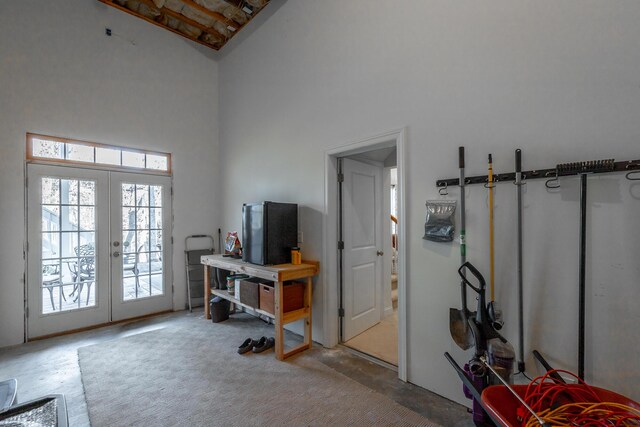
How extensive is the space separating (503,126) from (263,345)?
2.99 meters

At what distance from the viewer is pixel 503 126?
2004 millimetres

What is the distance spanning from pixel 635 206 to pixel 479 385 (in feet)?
4.41

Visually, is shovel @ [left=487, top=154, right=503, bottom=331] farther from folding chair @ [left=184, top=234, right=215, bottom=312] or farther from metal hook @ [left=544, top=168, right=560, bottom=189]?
folding chair @ [left=184, top=234, right=215, bottom=312]

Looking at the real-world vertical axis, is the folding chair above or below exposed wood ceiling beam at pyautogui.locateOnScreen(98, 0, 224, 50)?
below

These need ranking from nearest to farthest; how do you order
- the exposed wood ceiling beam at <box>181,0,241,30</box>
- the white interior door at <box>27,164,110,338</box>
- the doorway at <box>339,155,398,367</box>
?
the doorway at <box>339,155,398,367</box>, the white interior door at <box>27,164,110,338</box>, the exposed wood ceiling beam at <box>181,0,241,30</box>

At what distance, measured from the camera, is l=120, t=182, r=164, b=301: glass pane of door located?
416 cm

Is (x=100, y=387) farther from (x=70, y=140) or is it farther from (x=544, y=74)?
(x=544, y=74)

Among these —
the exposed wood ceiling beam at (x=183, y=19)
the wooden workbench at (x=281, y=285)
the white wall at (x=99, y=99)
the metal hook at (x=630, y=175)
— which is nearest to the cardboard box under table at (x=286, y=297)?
the wooden workbench at (x=281, y=285)

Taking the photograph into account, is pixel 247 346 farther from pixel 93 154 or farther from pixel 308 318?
pixel 93 154

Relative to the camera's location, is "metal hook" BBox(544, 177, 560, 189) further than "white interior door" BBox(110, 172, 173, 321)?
No

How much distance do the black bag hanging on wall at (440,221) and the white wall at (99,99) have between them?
383cm

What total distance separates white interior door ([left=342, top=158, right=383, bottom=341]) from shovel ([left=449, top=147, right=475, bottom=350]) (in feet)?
4.52

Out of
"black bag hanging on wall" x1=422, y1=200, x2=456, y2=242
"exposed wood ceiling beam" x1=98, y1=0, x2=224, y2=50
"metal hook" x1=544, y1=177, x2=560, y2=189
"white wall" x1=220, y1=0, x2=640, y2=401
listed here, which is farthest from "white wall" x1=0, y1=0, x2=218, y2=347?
"metal hook" x1=544, y1=177, x2=560, y2=189

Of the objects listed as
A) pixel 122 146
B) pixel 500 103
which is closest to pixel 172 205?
pixel 122 146
